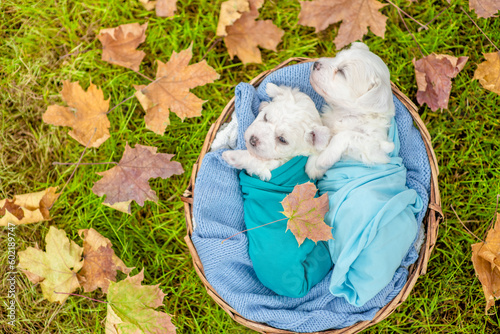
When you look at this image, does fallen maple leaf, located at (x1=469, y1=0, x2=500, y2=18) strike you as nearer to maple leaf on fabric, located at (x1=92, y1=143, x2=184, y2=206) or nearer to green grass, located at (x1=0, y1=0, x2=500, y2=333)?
green grass, located at (x1=0, y1=0, x2=500, y2=333)

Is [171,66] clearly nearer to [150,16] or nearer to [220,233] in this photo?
[150,16]

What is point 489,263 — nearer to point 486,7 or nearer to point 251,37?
point 486,7

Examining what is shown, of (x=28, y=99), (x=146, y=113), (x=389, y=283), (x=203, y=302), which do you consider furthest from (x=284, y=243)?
(x=28, y=99)

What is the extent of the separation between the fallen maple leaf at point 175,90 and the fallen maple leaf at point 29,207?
3.39ft

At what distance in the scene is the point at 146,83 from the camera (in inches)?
140

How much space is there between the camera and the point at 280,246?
278cm

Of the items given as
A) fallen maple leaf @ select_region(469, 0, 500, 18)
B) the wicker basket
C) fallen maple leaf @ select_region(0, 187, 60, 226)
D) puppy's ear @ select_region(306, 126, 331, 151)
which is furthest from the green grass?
puppy's ear @ select_region(306, 126, 331, 151)

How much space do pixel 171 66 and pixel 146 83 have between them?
0.37 meters

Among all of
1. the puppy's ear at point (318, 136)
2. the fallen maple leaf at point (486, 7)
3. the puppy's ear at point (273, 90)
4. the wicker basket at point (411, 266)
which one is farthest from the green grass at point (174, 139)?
the puppy's ear at point (318, 136)

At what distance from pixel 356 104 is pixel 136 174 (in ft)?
5.85

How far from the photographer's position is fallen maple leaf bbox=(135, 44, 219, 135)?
327 cm

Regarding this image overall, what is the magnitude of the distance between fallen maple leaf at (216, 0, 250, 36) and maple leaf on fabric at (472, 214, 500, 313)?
258 cm

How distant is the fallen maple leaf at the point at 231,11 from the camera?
134 inches

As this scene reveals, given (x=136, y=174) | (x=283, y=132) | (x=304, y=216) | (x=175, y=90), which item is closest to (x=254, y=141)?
(x=283, y=132)
